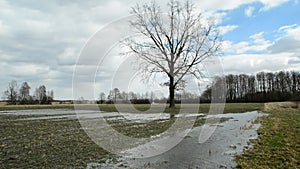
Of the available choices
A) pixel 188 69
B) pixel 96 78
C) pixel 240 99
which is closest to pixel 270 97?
pixel 240 99

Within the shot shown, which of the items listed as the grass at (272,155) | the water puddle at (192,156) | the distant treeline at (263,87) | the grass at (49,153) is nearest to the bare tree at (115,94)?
the grass at (49,153)

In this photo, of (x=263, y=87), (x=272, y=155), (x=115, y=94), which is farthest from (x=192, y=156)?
(x=263, y=87)

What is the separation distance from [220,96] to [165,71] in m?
47.0

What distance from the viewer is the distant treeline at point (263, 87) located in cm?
7682

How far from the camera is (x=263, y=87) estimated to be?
88000mm

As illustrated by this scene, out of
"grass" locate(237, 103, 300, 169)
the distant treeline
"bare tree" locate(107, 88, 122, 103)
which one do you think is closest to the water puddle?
"grass" locate(237, 103, 300, 169)

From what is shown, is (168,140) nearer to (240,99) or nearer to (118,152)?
(118,152)

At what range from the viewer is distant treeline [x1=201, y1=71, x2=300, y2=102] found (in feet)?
252

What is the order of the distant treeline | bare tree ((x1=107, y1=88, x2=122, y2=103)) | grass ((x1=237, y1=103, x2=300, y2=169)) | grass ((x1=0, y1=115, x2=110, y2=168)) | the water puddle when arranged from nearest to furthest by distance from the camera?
grass ((x1=237, y1=103, x2=300, y2=169))
the water puddle
grass ((x1=0, y1=115, x2=110, y2=168))
bare tree ((x1=107, y1=88, x2=122, y2=103))
the distant treeline

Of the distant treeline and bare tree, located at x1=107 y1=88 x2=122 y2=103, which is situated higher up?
the distant treeline

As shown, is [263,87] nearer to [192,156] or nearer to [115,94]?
[115,94]

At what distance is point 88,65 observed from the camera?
15.2 meters

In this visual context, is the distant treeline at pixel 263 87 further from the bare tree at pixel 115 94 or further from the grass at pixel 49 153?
the grass at pixel 49 153

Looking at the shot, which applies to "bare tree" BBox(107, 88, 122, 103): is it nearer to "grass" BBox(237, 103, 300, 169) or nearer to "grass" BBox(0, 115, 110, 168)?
"grass" BBox(0, 115, 110, 168)
